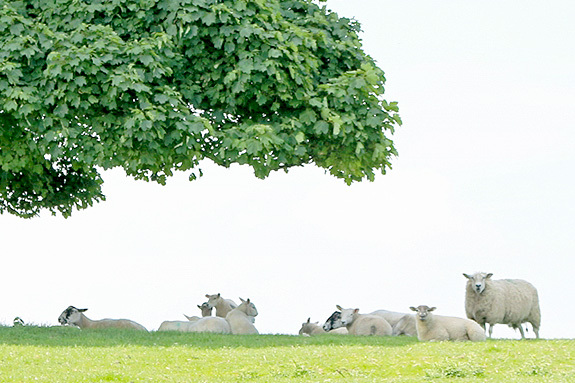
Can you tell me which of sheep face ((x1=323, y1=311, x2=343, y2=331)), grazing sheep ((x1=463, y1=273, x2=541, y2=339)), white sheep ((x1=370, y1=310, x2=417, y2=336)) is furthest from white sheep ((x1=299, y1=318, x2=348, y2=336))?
grazing sheep ((x1=463, y1=273, x2=541, y2=339))

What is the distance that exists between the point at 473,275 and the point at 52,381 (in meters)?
13.5

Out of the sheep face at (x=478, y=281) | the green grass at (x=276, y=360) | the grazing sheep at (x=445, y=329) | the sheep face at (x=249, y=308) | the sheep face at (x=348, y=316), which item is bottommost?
the green grass at (x=276, y=360)

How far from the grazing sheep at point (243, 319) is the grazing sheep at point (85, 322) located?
356 cm

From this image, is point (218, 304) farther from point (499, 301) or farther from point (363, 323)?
point (499, 301)

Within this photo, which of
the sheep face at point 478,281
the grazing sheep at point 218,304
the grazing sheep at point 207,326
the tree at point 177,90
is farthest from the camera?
the grazing sheep at point 218,304

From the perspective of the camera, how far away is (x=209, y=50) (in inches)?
951

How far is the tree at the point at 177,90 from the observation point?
22641mm

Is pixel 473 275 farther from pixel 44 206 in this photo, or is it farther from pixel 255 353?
pixel 44 206

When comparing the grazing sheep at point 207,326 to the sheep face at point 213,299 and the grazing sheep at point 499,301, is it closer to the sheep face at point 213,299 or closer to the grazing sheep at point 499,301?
the sheep face at point 213,299

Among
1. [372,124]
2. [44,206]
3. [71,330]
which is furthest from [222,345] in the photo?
[44,206]

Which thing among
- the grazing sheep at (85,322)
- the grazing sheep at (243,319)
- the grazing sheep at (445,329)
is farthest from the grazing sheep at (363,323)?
the grazing sheep at (85,322)

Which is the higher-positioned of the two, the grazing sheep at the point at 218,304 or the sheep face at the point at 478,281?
the sheep face at the point at 478,281

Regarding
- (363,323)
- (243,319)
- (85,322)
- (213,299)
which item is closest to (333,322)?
(363,323)

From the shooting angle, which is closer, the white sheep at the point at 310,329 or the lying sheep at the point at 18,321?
the lying sheep at the point at 18,321
